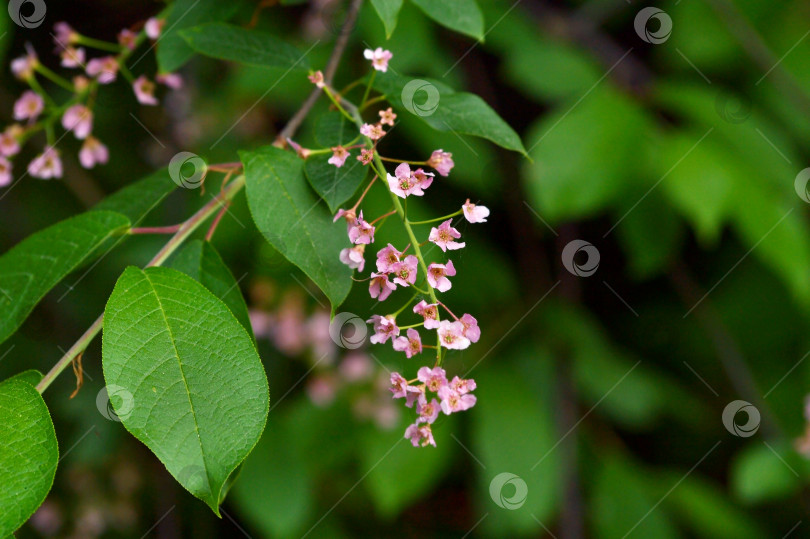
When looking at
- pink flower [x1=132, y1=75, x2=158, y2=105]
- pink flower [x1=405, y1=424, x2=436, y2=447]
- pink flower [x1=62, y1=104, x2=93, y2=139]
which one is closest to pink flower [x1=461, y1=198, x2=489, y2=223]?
pink flower [x1=405, y1=424, x2=436, y2=447]

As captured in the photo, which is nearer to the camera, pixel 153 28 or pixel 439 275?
pixel 439 275

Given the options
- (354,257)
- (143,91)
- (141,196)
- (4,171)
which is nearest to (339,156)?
(354,257)

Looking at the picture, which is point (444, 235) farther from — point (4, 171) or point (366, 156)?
point (4, 171)

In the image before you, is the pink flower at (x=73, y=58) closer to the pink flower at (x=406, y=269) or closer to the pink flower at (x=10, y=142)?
the pink flower at (x=10, y=142)

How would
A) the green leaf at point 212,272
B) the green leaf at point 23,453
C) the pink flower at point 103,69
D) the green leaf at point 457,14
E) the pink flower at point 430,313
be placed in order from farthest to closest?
the pink flower at point 103,69, the green leaf at point 457,14, the green leaf at point 212,272, the pink flower at point 430,313, the green leaf at point 23,453

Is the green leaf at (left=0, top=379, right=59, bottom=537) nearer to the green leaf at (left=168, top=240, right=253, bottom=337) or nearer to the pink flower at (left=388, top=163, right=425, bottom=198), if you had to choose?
the green leaf at (left=168, top=240, right=253, bottom=337)

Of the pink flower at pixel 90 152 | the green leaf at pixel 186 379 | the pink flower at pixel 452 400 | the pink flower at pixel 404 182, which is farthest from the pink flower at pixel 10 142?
the pink flower at pixel 452 400
